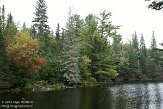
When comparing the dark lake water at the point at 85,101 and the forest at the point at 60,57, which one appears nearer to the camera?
the dark lake water at the point at 85,101

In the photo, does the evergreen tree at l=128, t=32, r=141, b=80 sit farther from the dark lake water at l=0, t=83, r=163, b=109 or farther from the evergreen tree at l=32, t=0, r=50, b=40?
the dark lake water at l=0, t=83, r=163, b=109

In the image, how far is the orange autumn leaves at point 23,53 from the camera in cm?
3938

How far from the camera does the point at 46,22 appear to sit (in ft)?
219

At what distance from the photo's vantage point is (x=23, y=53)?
130ft

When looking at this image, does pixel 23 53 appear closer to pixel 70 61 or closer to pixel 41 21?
pixel 70 61

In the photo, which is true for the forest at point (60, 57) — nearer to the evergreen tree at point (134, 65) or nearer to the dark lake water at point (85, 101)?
the evergreen tree at point (134, 65)

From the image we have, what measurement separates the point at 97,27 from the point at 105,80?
11.1 metres

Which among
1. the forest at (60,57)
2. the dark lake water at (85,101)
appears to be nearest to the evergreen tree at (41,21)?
the forest at (60,57)

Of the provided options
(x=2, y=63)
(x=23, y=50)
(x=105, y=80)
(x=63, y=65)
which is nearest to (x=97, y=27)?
(x=105, y=80)

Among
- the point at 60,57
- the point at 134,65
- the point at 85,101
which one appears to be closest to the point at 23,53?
the point at 60,57

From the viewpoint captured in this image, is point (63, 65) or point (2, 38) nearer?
point (2, 38)

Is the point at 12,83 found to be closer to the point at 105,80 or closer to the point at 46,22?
the point at 105,80

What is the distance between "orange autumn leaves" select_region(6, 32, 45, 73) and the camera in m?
39.4

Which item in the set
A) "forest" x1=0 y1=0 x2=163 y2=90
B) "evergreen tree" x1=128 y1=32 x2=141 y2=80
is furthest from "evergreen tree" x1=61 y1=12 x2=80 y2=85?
"evergreen tree" x1=128 y1=32 x2=141 y2=80
